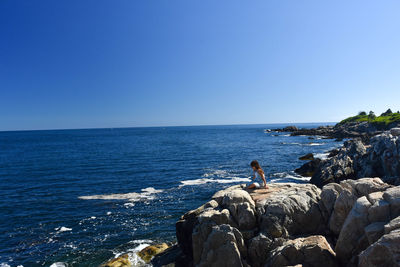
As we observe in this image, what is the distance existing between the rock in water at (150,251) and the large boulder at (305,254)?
859cm

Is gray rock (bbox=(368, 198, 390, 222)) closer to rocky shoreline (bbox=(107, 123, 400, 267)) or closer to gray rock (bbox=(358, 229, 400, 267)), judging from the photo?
rocky shoreline (bbox=(107, 123, 400, 267))

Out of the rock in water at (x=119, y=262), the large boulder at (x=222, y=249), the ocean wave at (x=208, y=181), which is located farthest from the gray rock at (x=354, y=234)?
the ocean wave at (x=208, y=181)

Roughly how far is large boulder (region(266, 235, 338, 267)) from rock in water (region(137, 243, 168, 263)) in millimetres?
8592

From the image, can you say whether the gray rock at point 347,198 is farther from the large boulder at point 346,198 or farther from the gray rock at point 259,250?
the gray rock at point 259,250

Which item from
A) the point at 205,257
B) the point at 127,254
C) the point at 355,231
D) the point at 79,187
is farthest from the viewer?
the point at 79,187

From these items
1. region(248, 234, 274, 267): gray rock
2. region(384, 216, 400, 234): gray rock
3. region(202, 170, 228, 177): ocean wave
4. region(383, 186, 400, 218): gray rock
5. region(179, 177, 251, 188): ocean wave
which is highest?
region(383, 186, 400, 218): gray rock

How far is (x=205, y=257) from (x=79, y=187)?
28.6 m

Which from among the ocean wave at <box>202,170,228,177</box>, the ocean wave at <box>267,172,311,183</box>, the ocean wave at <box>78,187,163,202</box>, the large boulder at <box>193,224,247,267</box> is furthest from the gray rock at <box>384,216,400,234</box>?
the ocean wave at <box>202,170,228,177</box>

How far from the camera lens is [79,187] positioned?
34.6 meters

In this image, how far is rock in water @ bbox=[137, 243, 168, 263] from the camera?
16.2 m

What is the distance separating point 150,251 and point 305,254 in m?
10.6

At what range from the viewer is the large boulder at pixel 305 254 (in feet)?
33.8

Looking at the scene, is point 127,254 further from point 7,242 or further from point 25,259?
point 7,242

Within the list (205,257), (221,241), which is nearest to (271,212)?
(221,241)
